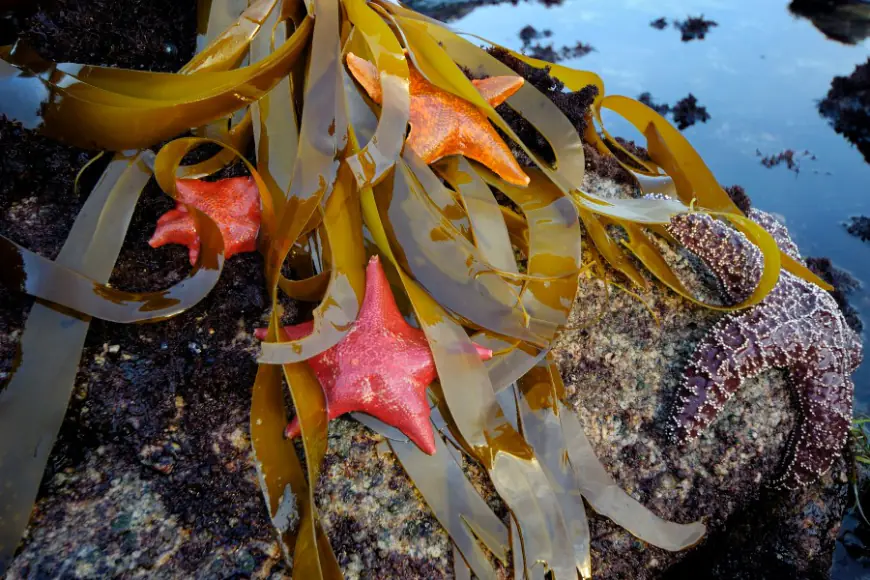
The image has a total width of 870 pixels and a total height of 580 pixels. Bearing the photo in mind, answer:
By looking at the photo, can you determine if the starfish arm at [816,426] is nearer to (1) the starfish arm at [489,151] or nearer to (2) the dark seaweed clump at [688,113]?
(1) the starfish arm at [489,151]

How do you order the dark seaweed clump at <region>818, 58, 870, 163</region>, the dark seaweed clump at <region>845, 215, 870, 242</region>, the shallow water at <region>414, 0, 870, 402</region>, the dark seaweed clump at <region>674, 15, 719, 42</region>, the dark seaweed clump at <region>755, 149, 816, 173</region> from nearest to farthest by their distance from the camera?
the dark seaweed clump at <region>845, 215, 870, 242</region> → the shallow water at <region>414, 0, 870, 402</region> → the dark seaweed clump at <region>755, 149, 816, 173</region> → the dark seaweed clump at <region>818, 58, 870, 163</region> → the dark seaweed clump at <region>674, 15, 719, 42</region>

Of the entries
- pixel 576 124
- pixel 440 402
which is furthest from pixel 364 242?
pixel 576 124

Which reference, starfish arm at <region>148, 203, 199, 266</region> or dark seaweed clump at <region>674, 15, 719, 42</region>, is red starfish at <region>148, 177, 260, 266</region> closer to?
starfish arm at <region>148, 203, 199, 266</region>

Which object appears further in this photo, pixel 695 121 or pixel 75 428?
pixel 695 121

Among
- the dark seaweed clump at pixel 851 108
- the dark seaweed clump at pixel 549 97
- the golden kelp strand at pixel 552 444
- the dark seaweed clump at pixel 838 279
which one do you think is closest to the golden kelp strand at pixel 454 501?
the golden kelp strand at pixel 552 444

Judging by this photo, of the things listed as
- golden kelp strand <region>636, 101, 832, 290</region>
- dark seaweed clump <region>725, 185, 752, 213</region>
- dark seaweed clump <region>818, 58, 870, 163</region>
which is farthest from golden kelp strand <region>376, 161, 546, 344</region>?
dark seaweed clump <region>818, 58, 870, 163</region>

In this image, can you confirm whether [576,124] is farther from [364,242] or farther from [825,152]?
[825,152]
